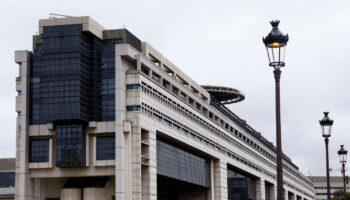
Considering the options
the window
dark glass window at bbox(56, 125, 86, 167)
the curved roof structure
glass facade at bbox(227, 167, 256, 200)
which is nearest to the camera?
dark glass window at bbox(56, 125, 86, 167)

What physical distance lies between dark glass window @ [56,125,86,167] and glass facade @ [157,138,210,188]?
40.7ft

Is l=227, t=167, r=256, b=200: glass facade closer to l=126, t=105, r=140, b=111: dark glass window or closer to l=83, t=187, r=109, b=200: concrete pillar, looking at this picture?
l=83, t=187, r=109, b=200: concrete pillar

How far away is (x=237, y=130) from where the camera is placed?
130m

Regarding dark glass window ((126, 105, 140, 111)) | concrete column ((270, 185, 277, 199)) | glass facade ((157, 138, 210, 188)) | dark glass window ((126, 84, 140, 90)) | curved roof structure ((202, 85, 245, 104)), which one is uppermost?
curved roof structure ((202, 85, 245, 104))

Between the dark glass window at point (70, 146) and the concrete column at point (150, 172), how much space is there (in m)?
7.66

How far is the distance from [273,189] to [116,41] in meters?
86.5

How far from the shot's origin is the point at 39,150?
80.0 meters

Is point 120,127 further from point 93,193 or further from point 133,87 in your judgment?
point 93,193

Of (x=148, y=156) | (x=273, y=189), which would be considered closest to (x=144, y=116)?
(x=148, y=156)

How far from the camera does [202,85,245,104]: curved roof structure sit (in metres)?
126

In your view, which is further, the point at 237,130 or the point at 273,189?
the point at 273,189

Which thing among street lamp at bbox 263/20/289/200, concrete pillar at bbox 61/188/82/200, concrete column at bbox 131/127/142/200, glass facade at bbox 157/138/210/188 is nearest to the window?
concrete column at bbox 131/127/142/200

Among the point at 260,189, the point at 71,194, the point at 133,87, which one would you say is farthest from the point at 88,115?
the point at 260,189

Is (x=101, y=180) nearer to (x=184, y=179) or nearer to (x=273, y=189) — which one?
(x=184, y=179)
